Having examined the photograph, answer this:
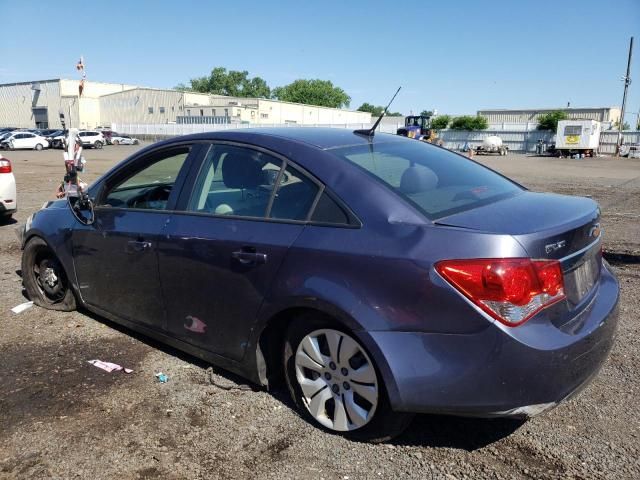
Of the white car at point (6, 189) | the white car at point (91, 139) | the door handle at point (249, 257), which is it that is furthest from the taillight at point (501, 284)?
the white car at point (91, 139)

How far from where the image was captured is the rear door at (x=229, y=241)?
292 centimetres

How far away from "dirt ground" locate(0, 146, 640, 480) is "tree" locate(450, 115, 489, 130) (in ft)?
184

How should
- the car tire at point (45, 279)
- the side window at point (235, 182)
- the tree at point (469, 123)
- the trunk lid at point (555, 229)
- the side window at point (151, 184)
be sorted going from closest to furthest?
the trunk lid at point (555, 229), the side window at point (235, 182), the side window at point (151, 184), the car tire at point (45, 279), the tree at point (469, 123)

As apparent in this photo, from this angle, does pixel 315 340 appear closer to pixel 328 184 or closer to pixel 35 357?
pixel 328 184

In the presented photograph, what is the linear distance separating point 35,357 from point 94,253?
865 mm

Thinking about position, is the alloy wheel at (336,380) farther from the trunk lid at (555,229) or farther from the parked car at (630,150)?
the parked car at (630,150)

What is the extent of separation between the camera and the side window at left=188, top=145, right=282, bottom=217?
3121 mm

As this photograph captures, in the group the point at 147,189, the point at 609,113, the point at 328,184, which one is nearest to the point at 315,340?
the point at 328,184

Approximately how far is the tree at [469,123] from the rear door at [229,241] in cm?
5695

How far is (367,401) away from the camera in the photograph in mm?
2697

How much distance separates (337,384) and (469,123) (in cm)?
5813

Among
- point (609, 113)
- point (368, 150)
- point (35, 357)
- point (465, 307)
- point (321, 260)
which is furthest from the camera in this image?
point (609, 113)

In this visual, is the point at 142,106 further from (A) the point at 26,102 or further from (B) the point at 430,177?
(B) the point at 430,177

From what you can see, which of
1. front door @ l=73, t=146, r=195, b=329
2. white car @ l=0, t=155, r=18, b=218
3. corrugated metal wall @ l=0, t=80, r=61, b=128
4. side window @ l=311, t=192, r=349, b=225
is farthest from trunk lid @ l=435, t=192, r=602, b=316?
corrugated metal wall @ l=0, t=80, r=61, b=128
